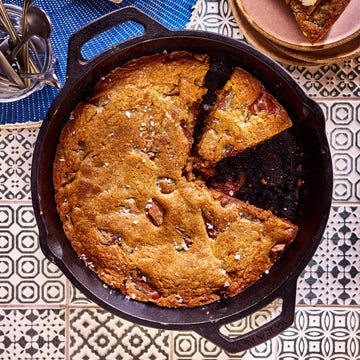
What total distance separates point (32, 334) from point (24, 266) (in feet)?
0.71

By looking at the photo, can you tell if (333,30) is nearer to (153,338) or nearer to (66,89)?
(66,89)

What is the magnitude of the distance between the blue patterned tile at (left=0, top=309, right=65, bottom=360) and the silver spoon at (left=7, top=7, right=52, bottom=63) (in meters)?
0.79

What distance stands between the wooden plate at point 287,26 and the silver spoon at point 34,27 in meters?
0.55

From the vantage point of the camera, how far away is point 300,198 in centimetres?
185

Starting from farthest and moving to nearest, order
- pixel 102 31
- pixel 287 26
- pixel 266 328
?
pixel 287 26 < pixel 266 328 < pixel 102 31

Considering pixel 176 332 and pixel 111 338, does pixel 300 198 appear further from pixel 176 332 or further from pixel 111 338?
pixel 111 338

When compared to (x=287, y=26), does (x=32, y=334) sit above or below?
below

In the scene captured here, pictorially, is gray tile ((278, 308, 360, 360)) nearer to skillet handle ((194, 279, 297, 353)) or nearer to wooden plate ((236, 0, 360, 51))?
skillet handle ((194, 279, 297, 353))

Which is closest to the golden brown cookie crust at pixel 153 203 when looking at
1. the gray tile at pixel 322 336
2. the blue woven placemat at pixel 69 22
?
the blue woven placemat at pixel 69 22

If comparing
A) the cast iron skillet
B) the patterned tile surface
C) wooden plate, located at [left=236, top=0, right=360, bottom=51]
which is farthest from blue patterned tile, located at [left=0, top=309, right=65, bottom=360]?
wooden plate, located at [left=236, top=0, right=360, bottom=51]

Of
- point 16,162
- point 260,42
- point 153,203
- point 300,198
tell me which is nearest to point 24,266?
point 16,162

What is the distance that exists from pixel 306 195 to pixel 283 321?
373mm

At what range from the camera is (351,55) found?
1.84 m

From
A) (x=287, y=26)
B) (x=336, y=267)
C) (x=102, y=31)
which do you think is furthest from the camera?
(x=336, y=267)
